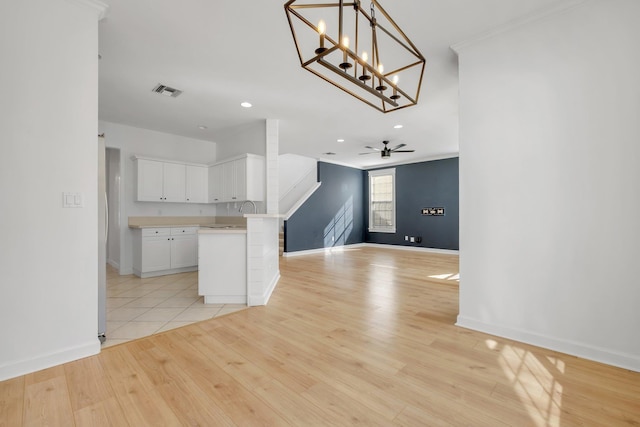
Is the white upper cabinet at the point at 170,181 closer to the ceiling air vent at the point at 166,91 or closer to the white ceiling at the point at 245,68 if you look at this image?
the white ceiling at the point at 245,68

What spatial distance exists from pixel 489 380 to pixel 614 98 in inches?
89.8

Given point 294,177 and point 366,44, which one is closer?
point 366,44

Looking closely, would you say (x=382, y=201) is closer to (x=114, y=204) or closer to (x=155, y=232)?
(x=155, y=232)

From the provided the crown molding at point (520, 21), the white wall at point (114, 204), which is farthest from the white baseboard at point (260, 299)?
the crown molding at point (520, 21)

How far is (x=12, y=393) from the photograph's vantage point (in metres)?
1.79

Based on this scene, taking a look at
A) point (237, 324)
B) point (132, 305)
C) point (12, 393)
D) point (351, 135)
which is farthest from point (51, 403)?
point (351, 135)

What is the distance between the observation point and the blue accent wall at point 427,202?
8.14 meters

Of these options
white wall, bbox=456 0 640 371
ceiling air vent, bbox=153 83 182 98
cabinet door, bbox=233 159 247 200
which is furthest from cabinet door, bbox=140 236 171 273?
white wall, bbox=456 0 640 371

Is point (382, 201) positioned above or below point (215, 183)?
below

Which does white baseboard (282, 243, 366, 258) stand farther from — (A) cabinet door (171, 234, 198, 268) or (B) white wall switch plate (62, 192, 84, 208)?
(B) white wall switch plate (62, 192, 84, 208)

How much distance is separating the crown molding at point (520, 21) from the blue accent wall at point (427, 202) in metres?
5.80

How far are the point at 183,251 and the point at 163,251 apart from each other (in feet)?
1.20

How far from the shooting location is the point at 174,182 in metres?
5.60

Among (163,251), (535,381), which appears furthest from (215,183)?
(535,381)
